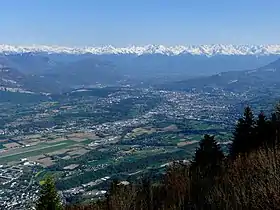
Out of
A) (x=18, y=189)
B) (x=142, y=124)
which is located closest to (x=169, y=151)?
(x=18, y=189)

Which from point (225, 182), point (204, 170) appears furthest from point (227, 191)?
point (204, 170)

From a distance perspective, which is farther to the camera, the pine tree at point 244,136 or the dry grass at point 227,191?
the pine tree at point 244,136

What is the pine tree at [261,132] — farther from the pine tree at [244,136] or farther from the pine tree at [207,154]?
the pine tree at [207,154]

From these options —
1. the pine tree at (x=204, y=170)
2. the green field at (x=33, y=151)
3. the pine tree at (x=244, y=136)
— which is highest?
the pine tree at (x=244, y=136)

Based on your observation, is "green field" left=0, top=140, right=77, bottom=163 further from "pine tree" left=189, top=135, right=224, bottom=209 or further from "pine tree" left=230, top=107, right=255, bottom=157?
"pine tree" left=189, top=135, right=224, bottom=209

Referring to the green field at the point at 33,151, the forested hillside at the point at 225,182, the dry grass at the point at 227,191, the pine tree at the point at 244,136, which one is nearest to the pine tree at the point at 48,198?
the forested hillside at the point at 225,182

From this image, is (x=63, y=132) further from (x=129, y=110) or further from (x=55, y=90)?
(x=55, y=90)
